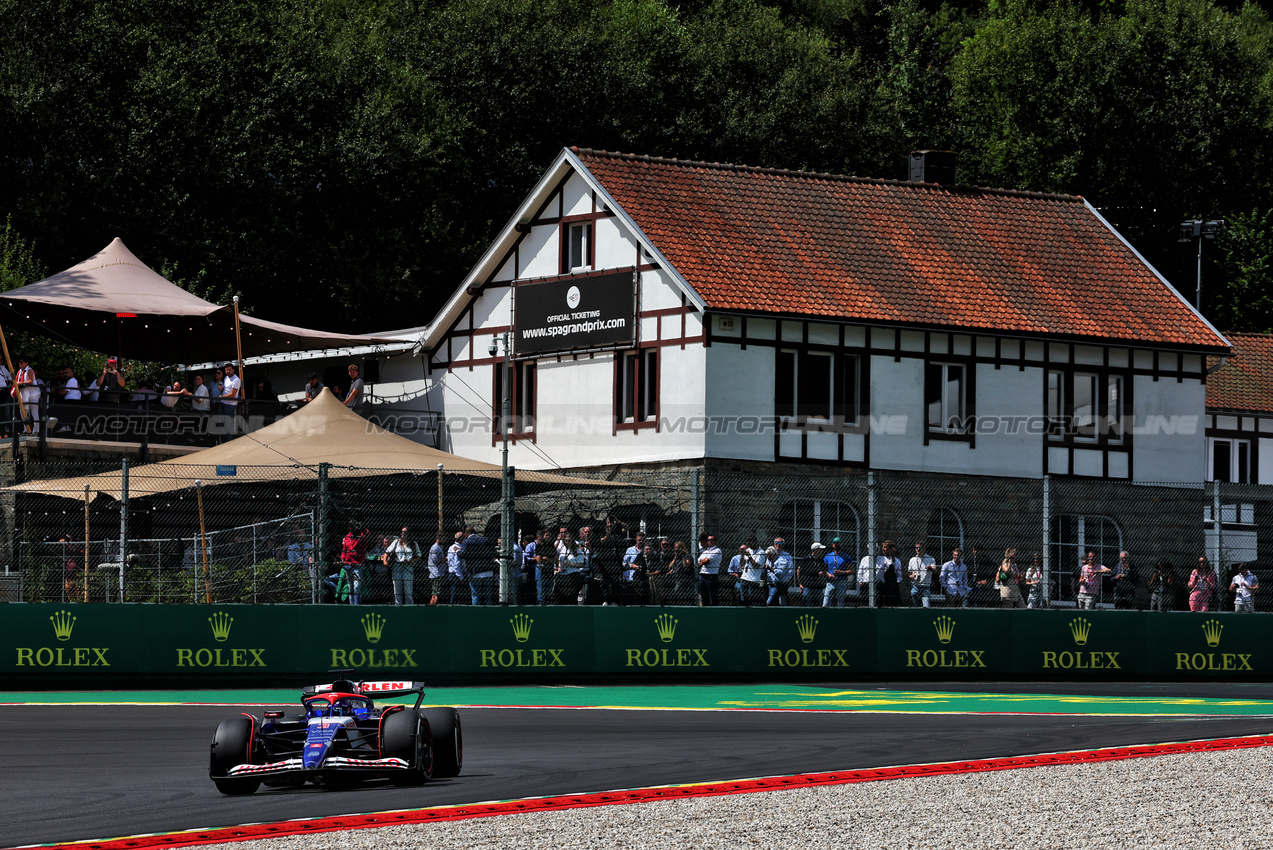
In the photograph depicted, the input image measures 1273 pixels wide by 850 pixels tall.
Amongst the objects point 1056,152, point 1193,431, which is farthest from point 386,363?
point 1056,152

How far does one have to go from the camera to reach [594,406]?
1405 inches

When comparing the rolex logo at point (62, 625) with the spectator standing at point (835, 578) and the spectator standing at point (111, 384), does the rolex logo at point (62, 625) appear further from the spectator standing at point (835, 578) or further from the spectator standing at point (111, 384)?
the spectator standing at point (111, 384)

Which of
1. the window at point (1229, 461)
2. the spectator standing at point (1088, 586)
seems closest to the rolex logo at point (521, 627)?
the spectator standing at point (1088, 586)

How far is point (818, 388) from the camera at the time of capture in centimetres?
3497

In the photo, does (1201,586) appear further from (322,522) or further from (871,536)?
(322,522)

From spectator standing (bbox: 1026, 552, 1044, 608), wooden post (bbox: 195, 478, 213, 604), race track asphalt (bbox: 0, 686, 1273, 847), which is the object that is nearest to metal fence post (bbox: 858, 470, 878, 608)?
spectator standing (bbox: 1026, 552, 1044, 608)

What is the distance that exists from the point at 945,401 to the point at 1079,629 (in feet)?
41.3

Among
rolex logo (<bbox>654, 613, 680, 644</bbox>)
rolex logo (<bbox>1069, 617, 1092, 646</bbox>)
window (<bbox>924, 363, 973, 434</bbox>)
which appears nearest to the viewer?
rolex logo (<bbox>654, 613, 680, 644</bbox>)

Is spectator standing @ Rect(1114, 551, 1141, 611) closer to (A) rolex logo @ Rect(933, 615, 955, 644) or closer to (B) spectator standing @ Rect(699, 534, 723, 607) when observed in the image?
(A) rolex logo @ Rect(933, 615, 955, 644)

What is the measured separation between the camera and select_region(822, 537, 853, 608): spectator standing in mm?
23438

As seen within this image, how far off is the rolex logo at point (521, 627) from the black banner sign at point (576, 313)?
1348cm

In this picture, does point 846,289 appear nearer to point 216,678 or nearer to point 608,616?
point 608,616

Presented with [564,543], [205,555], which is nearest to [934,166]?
[564,543]

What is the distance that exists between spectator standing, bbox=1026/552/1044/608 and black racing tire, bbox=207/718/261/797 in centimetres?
1452
